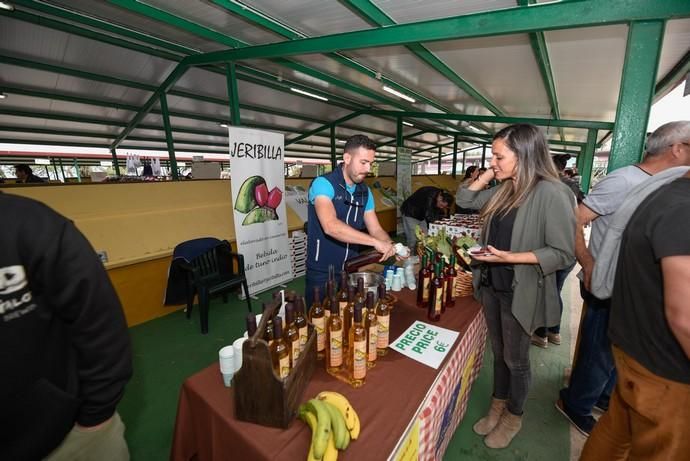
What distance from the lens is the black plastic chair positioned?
3285mm

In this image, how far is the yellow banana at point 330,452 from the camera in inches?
33.8

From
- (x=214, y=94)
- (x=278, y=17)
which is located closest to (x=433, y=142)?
(x=214, y=94)

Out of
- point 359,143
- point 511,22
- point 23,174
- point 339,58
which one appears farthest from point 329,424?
point 23,174

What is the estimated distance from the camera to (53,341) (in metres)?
0.89

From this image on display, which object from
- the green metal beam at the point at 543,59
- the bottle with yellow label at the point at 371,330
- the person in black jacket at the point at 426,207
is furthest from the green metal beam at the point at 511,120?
the bottle with yellow label at the point at 371,330

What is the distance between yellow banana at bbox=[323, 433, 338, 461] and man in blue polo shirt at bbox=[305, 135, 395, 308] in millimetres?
1197

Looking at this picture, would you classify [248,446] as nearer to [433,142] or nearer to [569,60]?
[569,60]

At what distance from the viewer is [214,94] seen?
6973 millimetres

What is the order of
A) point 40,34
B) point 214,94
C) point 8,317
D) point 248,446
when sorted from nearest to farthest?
point 8,317 → point 248,446 → point 40,34 → point 214,94

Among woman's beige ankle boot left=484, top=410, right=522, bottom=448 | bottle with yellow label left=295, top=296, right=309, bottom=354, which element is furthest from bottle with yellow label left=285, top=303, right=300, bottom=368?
woman's beige ankle boot left=484, top=410, right=522, bottom=448

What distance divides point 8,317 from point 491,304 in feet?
7.05

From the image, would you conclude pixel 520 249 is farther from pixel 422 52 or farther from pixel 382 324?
pixel 422 52

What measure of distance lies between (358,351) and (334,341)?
11 cm

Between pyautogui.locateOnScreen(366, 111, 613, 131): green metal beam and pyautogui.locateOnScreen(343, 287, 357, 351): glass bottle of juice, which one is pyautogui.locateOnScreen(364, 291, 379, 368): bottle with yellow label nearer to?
pyautogui.locateOnScreen(343, 287, 357, 351): glass bottle of juice
